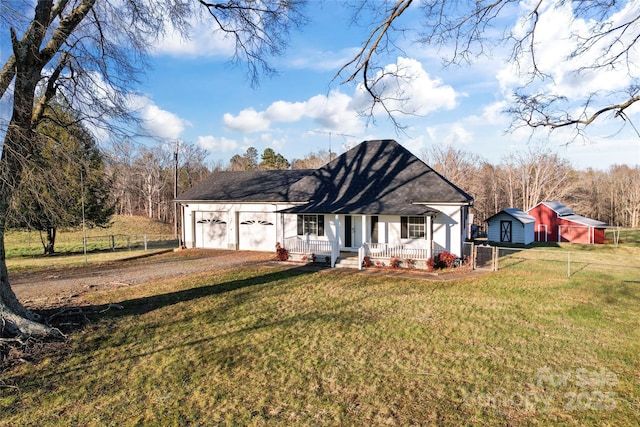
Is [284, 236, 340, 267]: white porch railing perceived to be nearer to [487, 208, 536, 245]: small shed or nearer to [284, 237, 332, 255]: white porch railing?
[284, 237, 332, 255]: white porch railing

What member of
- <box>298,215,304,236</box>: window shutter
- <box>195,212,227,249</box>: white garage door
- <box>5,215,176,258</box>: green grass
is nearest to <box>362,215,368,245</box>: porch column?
<box>298,215,304,236</box>: window shutter

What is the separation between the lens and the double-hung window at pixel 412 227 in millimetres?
14930

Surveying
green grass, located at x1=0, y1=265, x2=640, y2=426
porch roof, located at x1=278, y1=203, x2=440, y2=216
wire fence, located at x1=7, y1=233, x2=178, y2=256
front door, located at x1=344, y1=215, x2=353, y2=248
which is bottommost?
green grass, located at x1=0, y1=265, x2=640, y2=426

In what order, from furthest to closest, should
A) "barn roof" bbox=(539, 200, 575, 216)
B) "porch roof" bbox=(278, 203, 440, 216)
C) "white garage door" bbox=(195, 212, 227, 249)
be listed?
"barn roof" bbox=(539, 200, 575, 216) < "white garage door" bbox=(195, 212, 227, 249) < "porch roof" bbox=(278, 203, 440, 216)

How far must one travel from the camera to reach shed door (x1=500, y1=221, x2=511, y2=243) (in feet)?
86.5

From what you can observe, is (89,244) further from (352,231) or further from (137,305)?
(352,231)

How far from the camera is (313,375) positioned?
528cm

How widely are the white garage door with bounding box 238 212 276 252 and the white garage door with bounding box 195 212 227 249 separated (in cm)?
115

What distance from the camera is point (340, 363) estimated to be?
5691mm

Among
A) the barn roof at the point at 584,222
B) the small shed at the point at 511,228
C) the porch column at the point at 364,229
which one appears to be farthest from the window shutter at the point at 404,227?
the barn roof at the point at 584,222

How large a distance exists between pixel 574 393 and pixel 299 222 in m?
13.6

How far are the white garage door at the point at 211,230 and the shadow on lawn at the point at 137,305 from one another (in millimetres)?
8117

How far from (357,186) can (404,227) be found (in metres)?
3.23

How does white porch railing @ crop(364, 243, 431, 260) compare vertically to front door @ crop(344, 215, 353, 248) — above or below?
below
